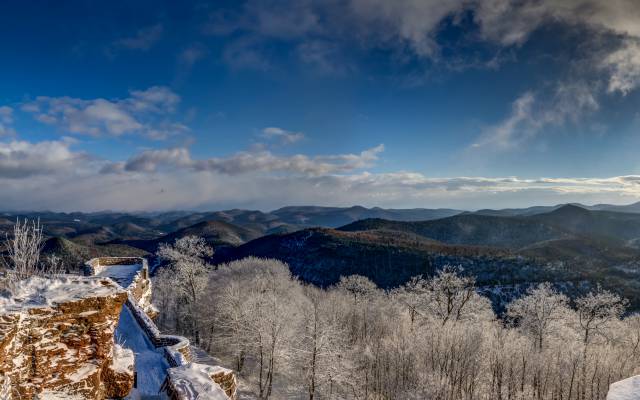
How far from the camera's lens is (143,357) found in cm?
1565

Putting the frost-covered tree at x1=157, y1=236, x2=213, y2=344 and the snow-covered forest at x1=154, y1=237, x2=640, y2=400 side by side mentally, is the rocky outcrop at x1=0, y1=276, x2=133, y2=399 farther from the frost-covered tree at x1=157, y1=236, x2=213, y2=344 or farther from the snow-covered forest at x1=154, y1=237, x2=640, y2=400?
the frost-covered tree at x1=157, y1=236, x2=213, y2=344

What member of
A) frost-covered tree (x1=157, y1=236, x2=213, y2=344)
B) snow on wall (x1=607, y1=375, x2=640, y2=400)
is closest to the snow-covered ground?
snow on wall (x1=607, y1=375, x2=640, y2=400)

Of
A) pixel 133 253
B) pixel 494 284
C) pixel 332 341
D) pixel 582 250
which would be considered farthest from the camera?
pixel 133 253

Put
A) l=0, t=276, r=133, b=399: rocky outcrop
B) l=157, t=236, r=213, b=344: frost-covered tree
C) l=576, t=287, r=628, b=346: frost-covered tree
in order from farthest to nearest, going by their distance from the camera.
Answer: l=157, t=236, r=213, b=344: frost-covered tree < l=576, t=287, r=628, b=346: frost-covered tree < l=0, t=276, r=133, b=399: rocky outcrop

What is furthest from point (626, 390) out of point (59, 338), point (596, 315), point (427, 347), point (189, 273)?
point (596, 315)

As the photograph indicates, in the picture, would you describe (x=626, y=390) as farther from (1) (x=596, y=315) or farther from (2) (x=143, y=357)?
(1) (x=596, y=315)

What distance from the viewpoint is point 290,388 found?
40156 millimetres

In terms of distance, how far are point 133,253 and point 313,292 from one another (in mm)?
159724

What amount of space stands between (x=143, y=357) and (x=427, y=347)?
1230 inches

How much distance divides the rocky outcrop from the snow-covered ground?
3.24 metres

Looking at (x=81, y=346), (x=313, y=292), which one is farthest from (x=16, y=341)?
(x=313, y=292)

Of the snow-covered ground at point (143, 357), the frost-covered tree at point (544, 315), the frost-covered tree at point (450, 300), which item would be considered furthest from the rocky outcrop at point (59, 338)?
the frost-covered tree at point (544, 315)

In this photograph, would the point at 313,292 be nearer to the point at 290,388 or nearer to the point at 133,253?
the point at 290,388

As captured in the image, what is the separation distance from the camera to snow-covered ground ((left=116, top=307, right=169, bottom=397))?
43.5ft
